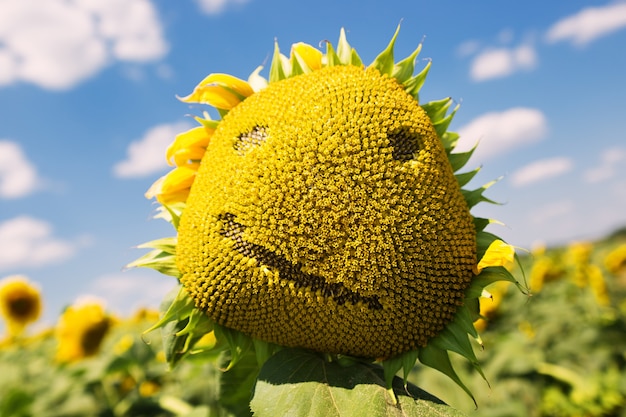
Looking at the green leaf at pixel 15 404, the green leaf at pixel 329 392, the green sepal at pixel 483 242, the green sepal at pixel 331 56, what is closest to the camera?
the green leaf at pixel 329 392

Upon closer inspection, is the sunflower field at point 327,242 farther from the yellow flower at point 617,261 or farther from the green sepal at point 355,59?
the yellow flower at point 617,261

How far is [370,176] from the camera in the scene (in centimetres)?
208

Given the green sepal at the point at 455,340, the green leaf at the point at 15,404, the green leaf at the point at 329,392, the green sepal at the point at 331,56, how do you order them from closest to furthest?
1. the green leaf at the point at 329,392
2. the green sepal at the point at 455,340
3. the green sepal at the point at 331,56
4. the green leaf at the point at 15,404

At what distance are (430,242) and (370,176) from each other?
35 cm

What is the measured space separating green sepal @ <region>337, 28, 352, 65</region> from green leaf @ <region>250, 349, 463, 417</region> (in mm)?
1340

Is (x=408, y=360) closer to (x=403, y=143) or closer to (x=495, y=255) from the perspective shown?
(x=495, y=255)

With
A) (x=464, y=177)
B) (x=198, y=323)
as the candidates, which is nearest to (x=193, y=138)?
(x=198, y=323)

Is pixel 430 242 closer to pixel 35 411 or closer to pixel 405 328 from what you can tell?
pixel 405 328

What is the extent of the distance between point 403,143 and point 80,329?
9.30m

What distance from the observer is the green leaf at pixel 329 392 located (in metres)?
1.99

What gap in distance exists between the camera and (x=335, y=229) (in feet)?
6.80

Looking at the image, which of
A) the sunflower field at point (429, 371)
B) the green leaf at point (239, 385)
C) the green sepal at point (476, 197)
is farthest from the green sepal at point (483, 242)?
the green leaf at point (239, 385)

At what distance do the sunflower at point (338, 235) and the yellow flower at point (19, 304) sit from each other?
11.5 meters

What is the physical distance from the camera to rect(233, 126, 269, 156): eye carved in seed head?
224 cm
